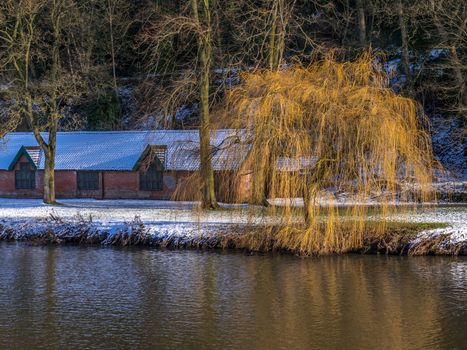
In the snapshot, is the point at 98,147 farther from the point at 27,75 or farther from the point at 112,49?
the point at 112,49

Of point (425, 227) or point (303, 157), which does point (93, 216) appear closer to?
point (303, 157)

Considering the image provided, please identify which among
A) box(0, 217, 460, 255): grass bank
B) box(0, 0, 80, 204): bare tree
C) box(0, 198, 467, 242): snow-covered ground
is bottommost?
box(0, 217, 460, 255): grass bank

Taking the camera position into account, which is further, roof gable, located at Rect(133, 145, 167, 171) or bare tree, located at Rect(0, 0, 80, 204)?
roof gable, located at Rect(133, 145, 167, 171)

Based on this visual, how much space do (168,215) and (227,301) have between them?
42.6 feet

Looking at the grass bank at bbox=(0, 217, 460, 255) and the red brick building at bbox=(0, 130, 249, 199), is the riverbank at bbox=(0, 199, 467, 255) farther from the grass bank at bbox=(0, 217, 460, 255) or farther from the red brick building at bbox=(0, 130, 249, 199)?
the red brick building at bbox=(0, 130, 249, 199)

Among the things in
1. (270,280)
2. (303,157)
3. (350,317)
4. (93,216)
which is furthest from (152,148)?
(350,317)

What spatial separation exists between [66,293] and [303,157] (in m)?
8.94

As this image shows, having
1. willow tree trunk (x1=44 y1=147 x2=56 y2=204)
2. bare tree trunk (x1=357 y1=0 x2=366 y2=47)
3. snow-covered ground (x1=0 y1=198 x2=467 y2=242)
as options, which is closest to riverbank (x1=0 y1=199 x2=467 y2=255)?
snow-covered ground (x1=0 y1=198 x2=467 y2=242)

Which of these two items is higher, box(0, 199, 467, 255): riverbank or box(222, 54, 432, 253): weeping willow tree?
box(222, 54, 432, 253): weeping willow tree

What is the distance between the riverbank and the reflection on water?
0.78m

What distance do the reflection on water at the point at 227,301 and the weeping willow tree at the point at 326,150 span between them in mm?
1301

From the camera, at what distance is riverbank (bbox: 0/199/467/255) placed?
26188 millimetres

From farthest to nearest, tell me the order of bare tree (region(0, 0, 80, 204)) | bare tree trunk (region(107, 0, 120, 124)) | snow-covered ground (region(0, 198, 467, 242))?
1. bare tree trunk (region(107, 0, 120, 124))
2. bare tree (region(0, 0, 80, 204))
3. snow-covered ground (region(0, 198, 467, 242))

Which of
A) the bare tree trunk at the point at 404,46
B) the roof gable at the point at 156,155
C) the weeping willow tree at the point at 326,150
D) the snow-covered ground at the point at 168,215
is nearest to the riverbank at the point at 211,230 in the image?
the snow-covered ground at the point at 168,215
